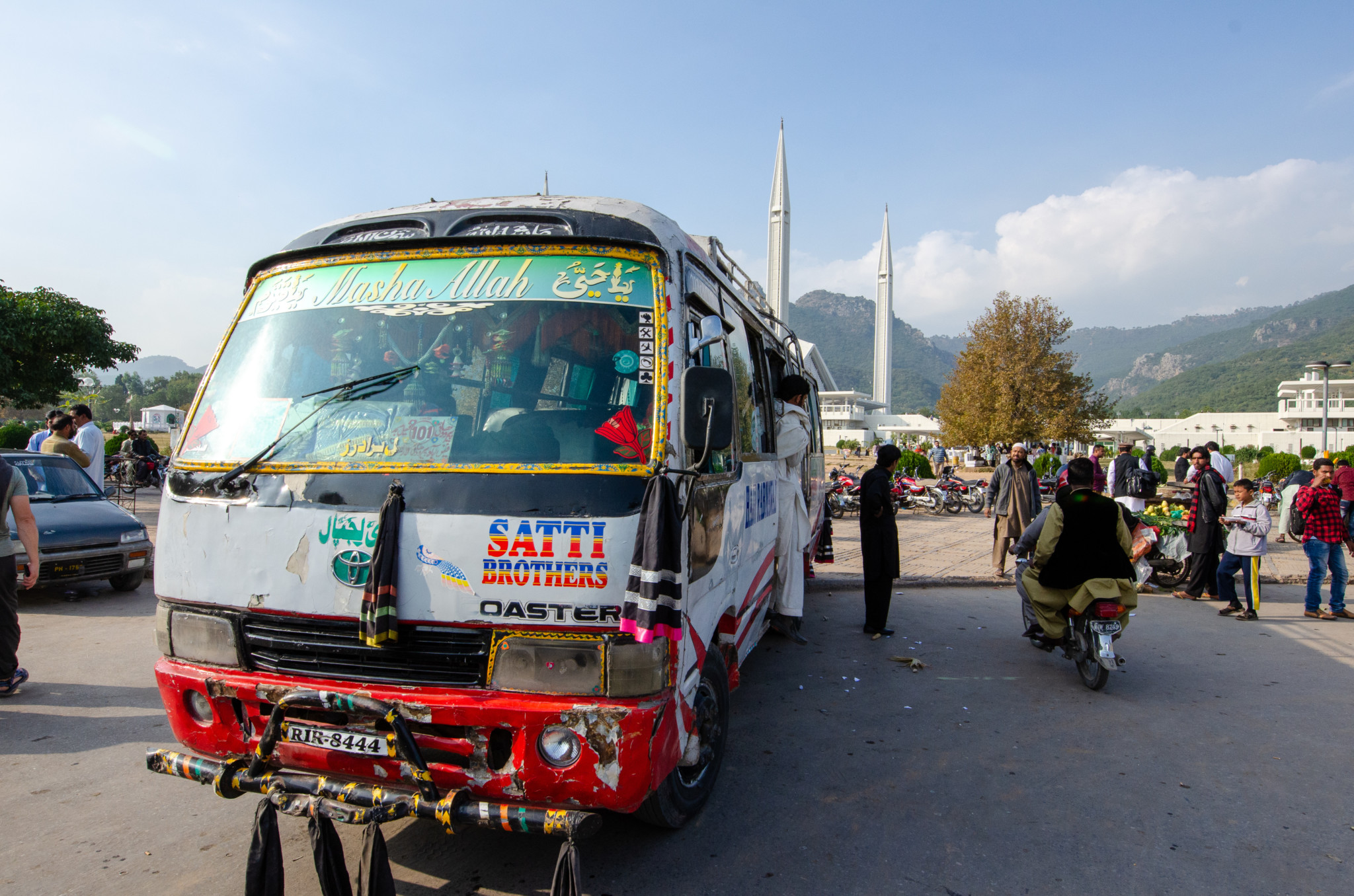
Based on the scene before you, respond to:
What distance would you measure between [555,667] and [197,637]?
1479 mm

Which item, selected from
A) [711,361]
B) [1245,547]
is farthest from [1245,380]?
[711,361]

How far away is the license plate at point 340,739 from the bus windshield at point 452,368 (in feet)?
3.14

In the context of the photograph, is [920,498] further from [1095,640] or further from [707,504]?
[707,504]

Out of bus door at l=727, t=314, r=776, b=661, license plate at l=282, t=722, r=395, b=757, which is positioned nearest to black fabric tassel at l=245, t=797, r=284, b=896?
license plate at l=282, t=722, r=395, b=757

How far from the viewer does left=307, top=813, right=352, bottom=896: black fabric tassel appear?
2.56m

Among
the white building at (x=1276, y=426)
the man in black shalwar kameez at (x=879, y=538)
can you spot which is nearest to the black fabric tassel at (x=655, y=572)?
the man in black shalwar kameez at (x=879, y=538)

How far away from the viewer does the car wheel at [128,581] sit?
8359 mm

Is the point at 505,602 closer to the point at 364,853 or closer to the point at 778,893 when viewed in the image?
the point at 364,853

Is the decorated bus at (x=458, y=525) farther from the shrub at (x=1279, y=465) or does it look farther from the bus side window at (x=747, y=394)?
the shrub at (x=1279, y=465)

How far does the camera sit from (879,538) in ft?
22.8

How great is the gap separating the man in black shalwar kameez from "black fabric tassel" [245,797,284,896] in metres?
5.27

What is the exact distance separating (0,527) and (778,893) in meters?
5.14

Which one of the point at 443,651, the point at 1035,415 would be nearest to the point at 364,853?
the point at 443,651

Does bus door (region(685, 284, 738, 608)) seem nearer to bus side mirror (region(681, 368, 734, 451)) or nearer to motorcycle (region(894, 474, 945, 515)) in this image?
bus side mirror (region(681, 368, 734, 451))
